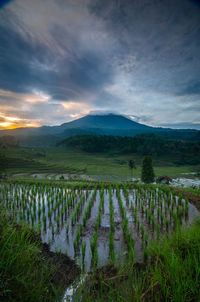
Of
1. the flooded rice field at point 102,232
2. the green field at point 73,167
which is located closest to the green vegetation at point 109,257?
the flooded rice field at point 102,232


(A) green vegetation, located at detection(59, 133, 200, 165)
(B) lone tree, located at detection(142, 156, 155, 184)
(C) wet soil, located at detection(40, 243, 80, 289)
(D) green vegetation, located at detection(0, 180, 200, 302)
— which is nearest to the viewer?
(D) green vegetation, located at detection(0, 180, 200, 302)

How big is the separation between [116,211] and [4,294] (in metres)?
6.71

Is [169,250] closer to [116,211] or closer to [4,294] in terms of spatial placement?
[4,294]

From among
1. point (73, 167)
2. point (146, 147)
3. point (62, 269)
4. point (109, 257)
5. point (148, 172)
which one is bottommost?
point (73, 167)

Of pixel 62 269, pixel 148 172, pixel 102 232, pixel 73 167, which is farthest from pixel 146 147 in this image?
pixel 62 269

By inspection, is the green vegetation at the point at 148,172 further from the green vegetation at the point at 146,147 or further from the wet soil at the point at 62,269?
the green vegetation at the point at 146,147

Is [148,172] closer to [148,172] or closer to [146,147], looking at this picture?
[148,172]

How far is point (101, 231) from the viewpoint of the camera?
5523 millimetres

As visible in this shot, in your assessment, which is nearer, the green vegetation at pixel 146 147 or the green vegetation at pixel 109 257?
the green vegetation at pixel 109 257

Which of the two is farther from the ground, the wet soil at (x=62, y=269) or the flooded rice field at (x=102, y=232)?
the wet soil at (x=62, y=269)

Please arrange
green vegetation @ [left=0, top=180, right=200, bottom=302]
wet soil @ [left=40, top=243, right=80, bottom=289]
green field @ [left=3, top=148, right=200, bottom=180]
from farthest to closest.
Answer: green field @ [left=3, top=148, right=200, bottom=180]
wet soil @ [left=40, top=243, right=80, bottom=289]
green vegetation @ [left=0, top=180, right=200, bottom=302]

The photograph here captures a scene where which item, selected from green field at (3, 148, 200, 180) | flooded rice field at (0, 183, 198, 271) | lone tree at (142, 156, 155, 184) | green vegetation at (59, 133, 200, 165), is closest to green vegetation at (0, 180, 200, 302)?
flooded rice field at (0, 183, 198, 271)

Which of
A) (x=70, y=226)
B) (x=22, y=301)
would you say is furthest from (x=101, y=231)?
(x=22, y=301)

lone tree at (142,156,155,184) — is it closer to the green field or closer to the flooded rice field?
the green field
